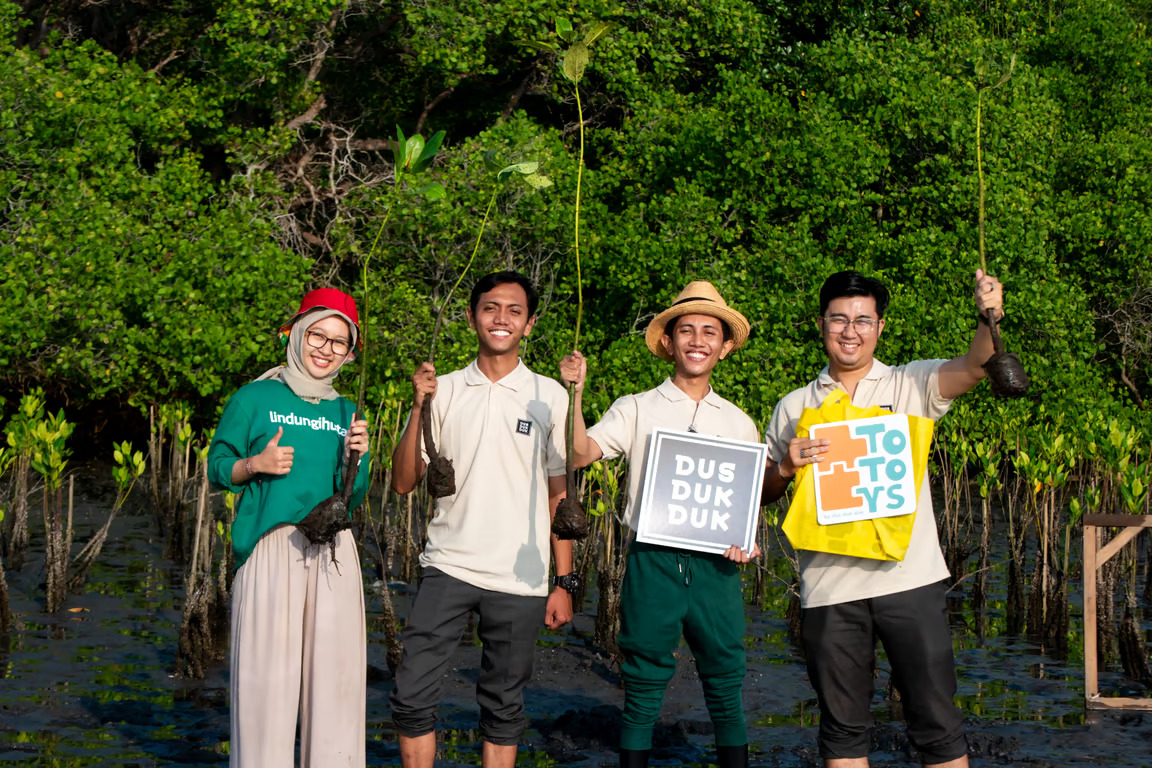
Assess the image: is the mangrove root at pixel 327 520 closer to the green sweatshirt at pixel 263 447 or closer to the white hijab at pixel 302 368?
the green sweatshirt at pixel 263 447

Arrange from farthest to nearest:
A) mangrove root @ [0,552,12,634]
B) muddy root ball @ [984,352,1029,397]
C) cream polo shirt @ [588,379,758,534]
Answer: mangrove root @ [0,552,12,634] → cream polo shirt @ [588,379,758,534] → muddy root ball @ [984,352,1029,397]

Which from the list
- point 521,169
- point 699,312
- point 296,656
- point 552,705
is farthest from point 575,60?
point 552,705

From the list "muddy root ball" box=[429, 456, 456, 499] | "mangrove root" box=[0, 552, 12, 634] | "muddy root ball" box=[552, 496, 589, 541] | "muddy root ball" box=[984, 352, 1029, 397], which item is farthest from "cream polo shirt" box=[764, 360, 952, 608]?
"mangrove root" box=[0, 552, 12, 634]

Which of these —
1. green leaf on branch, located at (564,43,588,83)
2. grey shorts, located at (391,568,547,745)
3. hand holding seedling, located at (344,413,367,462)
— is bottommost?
grey shorts, located at (391,568,547,745)

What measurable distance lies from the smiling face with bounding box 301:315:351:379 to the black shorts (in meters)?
1.85

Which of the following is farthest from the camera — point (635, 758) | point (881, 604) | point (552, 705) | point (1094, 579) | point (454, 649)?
point (552, 705)

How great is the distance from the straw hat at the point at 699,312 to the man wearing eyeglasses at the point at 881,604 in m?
0.45

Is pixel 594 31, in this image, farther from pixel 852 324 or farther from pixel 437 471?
pixel 437 471

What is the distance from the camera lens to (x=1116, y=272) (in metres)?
17.8

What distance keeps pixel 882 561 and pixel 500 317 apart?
1.59m

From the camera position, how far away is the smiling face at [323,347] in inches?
173

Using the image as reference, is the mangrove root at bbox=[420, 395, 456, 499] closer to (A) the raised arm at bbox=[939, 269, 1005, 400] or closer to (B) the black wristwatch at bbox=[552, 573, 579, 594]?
(B) the black wristwatch at bbox=[552, 573, 579, 594]

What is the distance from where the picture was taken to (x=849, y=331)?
4371mm

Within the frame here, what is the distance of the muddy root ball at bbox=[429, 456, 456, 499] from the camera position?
4406 mm
